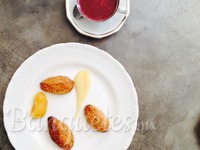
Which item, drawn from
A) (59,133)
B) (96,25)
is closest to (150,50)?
(96,25)

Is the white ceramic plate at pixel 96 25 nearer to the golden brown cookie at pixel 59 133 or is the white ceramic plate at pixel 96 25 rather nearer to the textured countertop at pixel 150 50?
the textured countertop at pixel 150 50

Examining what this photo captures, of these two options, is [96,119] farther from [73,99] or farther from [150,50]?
[150,50]

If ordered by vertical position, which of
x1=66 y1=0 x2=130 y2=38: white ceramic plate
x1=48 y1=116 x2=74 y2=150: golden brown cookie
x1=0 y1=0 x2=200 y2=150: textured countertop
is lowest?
x1=48 y1=116 x2=74 y2=150: golden brown cookie

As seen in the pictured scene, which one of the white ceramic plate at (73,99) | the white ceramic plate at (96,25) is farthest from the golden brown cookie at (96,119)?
the white ceramic plate at (96,25)

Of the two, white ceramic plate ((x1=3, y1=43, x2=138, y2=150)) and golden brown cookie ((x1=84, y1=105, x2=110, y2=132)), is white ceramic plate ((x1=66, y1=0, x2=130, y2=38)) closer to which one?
white ceramic plate ((x1=3, y1=43, x2=138, y2=150))

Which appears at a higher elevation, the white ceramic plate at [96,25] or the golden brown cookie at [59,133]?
the white ceramic plate at [96,25]

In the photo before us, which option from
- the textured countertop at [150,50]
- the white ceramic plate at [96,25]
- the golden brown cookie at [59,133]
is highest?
the white ceramic plate at [96,25]

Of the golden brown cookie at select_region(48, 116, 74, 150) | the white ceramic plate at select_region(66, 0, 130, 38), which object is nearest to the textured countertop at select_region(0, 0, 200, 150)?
the white ceramic plate at select_region(66, 0, 130, 38)
